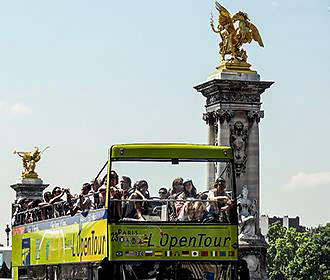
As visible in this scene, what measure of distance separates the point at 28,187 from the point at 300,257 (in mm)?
22598

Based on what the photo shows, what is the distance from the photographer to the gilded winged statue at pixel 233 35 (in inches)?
2589

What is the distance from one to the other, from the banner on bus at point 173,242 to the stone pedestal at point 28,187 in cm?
7589

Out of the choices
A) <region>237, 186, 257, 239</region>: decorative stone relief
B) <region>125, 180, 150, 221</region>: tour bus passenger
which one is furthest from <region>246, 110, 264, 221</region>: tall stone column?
<region>125, 180, 150, 221</region>: tour bus passenger

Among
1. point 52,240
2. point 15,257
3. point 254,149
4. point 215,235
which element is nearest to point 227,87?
point 254,149

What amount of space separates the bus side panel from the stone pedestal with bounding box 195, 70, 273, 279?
2604 cm

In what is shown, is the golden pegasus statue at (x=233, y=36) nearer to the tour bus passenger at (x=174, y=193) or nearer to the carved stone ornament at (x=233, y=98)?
the carved stone ornament at (x=233, y=98)

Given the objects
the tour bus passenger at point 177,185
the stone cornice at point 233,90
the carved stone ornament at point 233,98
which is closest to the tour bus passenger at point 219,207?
the tour bus passenger at point 177,185

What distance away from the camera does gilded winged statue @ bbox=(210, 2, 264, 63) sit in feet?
216

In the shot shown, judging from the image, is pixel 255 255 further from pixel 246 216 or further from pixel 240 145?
pixel 240 145

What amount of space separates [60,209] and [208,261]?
5795 millimetres

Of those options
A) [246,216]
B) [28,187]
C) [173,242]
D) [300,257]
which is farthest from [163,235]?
[300,257]

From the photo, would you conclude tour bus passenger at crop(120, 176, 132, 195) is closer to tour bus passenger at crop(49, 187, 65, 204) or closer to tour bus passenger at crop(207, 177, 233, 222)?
tour bus passenger at crop(207, 177, 233, 222)

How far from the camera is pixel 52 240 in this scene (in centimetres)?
3400

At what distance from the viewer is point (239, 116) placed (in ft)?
214
